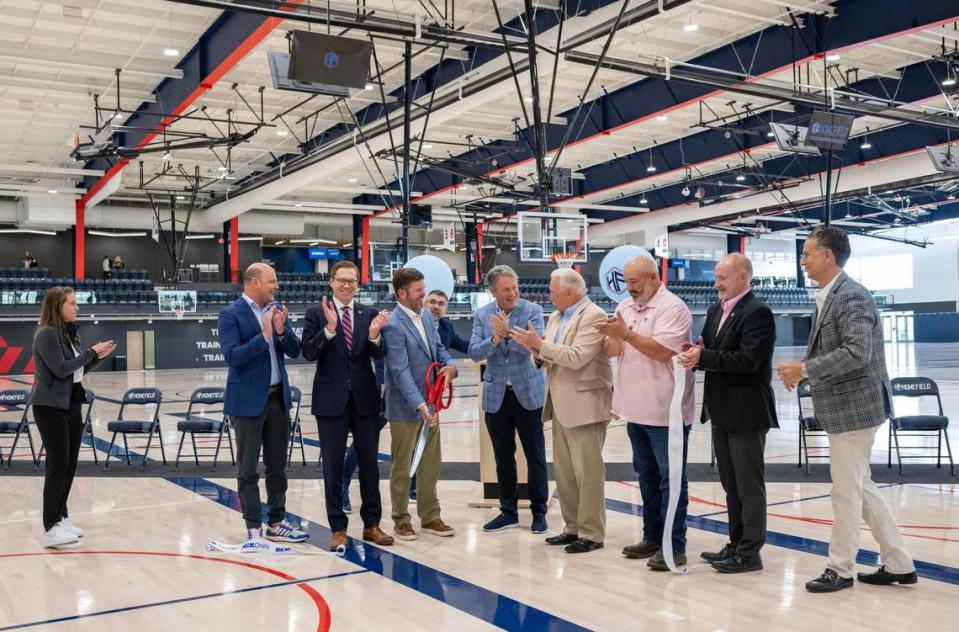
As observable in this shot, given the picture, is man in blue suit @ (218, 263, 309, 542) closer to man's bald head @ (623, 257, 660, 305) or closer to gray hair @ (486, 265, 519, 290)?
gray hair @ (486, 265, 519, 290)

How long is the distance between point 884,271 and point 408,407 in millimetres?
42035

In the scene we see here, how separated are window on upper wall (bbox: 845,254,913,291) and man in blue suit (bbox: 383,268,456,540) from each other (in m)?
38.9

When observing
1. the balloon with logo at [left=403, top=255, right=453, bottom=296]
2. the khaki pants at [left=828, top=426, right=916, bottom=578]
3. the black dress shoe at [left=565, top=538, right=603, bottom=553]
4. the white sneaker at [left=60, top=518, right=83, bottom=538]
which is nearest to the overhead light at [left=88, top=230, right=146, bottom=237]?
the balloon with logo at [left=403, top=255, right=453, bottom=296]

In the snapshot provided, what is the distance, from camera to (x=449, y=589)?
4191 millimetres

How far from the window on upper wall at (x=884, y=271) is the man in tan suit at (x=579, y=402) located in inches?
1525

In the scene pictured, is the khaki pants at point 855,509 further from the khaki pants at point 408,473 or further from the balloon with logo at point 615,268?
the balloon with logo at point 615,268

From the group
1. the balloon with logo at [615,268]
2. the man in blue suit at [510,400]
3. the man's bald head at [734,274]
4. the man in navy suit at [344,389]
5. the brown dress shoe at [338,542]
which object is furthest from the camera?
the balloon with logo at [615,268]

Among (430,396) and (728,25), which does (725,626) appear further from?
(728,25)

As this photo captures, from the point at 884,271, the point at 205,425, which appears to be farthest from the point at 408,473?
the point at 884,271

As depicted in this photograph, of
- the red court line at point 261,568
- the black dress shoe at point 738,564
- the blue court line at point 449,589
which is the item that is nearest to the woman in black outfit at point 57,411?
the red court line at point 261,568

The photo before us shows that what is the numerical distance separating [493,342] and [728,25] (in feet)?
37.0

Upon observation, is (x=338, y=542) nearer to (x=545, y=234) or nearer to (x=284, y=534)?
(x=284, y=534)

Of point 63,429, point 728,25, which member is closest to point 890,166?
point 728,25

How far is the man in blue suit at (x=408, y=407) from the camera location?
5.22 meters
